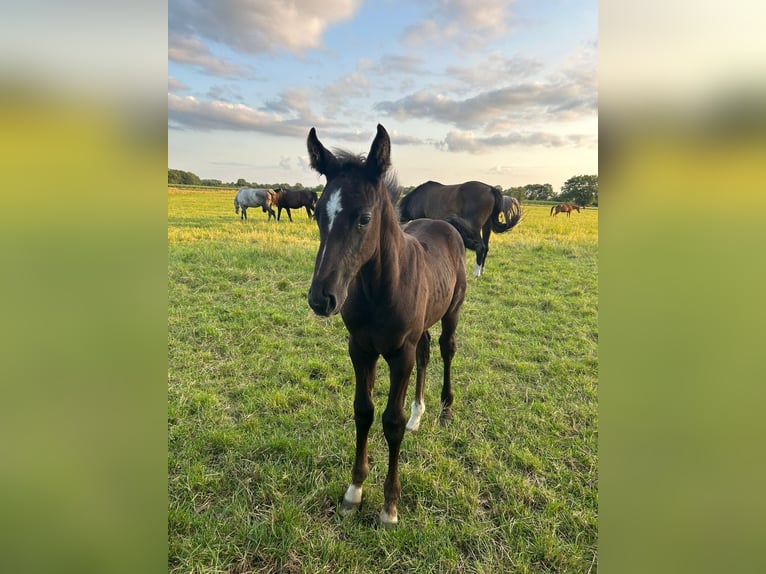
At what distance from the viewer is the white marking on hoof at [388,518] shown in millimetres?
2416

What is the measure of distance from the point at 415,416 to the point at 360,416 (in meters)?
1.03

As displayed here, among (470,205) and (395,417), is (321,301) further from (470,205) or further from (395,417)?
(470,205)

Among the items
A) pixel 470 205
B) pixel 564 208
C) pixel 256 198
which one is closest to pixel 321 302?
pixel 470 205

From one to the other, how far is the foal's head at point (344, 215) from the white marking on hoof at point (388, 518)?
1.59m

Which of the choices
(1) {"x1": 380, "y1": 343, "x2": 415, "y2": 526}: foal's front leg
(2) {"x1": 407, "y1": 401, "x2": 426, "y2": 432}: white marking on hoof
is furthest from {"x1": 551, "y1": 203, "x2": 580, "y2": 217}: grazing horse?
(1) {"x1": 380, "y1": 343, "x2": 415, "y2": 526}: foal's front leg

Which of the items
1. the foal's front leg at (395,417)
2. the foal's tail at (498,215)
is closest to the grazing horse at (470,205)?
the foal's tail at (498,215)

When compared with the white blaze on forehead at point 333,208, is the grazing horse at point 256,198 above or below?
above

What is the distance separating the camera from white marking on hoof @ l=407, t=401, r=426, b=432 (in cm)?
340

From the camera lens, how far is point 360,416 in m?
2.62

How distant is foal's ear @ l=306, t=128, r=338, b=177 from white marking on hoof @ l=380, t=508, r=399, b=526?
7.50ft

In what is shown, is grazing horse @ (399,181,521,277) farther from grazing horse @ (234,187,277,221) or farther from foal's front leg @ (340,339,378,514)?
grazing horse @ (234,187,277,221)

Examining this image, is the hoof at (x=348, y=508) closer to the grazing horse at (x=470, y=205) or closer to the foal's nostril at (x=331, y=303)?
the foal's nostril at (x=331, y=303)
